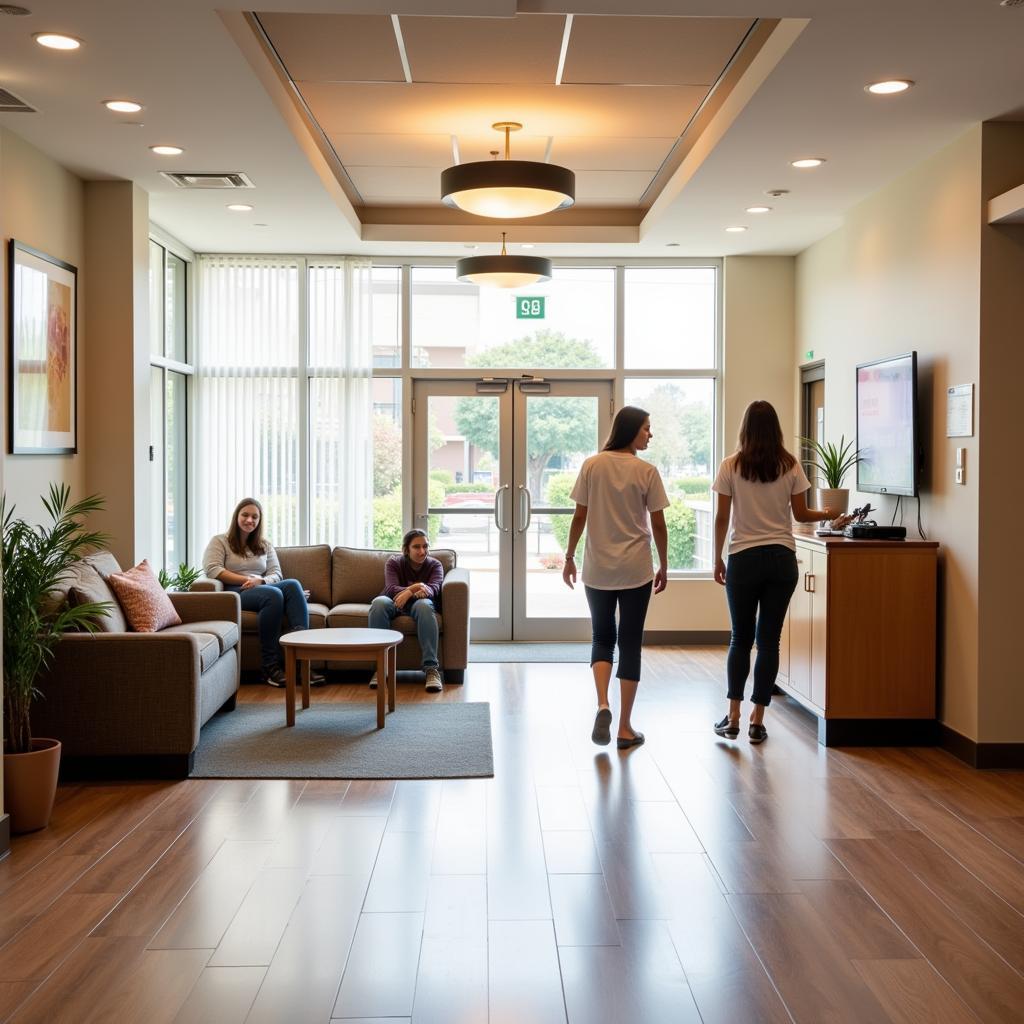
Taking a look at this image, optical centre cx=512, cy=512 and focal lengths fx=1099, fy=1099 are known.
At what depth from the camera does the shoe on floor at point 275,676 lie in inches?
263

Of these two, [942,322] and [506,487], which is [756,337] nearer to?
[506,487]

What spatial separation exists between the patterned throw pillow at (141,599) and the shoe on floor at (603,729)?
87.5 inches

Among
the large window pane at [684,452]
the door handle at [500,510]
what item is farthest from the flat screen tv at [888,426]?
the door handle at [500,510]

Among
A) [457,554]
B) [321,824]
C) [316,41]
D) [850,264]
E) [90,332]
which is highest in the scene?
[316,41]

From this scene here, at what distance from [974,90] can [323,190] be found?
3.38 meters

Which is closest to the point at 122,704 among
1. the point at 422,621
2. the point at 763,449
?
the point at 422,621

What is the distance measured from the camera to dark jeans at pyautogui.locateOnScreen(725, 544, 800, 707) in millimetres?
5055

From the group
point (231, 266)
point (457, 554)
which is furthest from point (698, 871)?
point (231, 266)

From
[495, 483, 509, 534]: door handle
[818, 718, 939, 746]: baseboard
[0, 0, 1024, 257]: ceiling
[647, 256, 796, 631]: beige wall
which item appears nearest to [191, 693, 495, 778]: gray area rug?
[818, 718, 939, 746]: baseboard

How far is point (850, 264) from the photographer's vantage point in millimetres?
6535

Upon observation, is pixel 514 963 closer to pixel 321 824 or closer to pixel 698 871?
pixel 698 871

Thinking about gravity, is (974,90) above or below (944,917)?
above

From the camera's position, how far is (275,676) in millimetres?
6688

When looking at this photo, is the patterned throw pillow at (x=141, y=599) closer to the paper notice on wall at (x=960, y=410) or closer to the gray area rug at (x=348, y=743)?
the gray area rug at (x=348, y=743)
